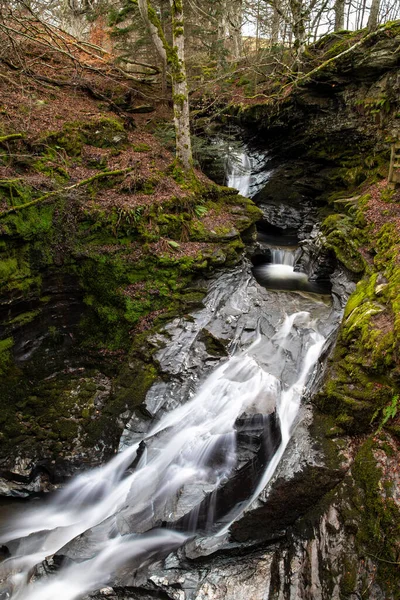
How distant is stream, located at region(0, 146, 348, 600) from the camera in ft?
15.6

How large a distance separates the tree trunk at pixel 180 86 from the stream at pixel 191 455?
3.87 meters

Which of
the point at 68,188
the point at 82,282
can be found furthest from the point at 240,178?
the point at 82,282

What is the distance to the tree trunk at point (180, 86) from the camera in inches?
349

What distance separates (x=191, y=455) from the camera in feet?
18.2

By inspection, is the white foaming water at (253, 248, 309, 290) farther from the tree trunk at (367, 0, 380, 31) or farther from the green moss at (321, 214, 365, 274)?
the tree trunk at (367, 0, 380, 31)

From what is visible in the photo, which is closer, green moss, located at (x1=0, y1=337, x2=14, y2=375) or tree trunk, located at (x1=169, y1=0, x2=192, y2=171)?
green moss, located at (x1=0, y1=337, x2=14, y2=375)

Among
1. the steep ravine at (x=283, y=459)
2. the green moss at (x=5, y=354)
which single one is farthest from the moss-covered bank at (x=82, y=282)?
the steep ravine at (x=283, y=459)

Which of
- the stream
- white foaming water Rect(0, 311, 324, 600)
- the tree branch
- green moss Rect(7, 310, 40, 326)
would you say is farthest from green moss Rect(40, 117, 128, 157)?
white foaming water Rect(0, 311, 324, 600)

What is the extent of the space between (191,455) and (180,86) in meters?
9.02

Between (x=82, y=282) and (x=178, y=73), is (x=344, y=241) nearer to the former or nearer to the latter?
(x=178, y=73)

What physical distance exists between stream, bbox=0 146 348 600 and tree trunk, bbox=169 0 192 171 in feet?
12.7

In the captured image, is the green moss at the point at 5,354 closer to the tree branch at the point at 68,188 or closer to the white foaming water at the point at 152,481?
the tree branch at the point at 68,188

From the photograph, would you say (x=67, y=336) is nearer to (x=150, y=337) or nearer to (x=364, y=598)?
(x=150, y=337)

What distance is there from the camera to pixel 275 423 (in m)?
5.38
